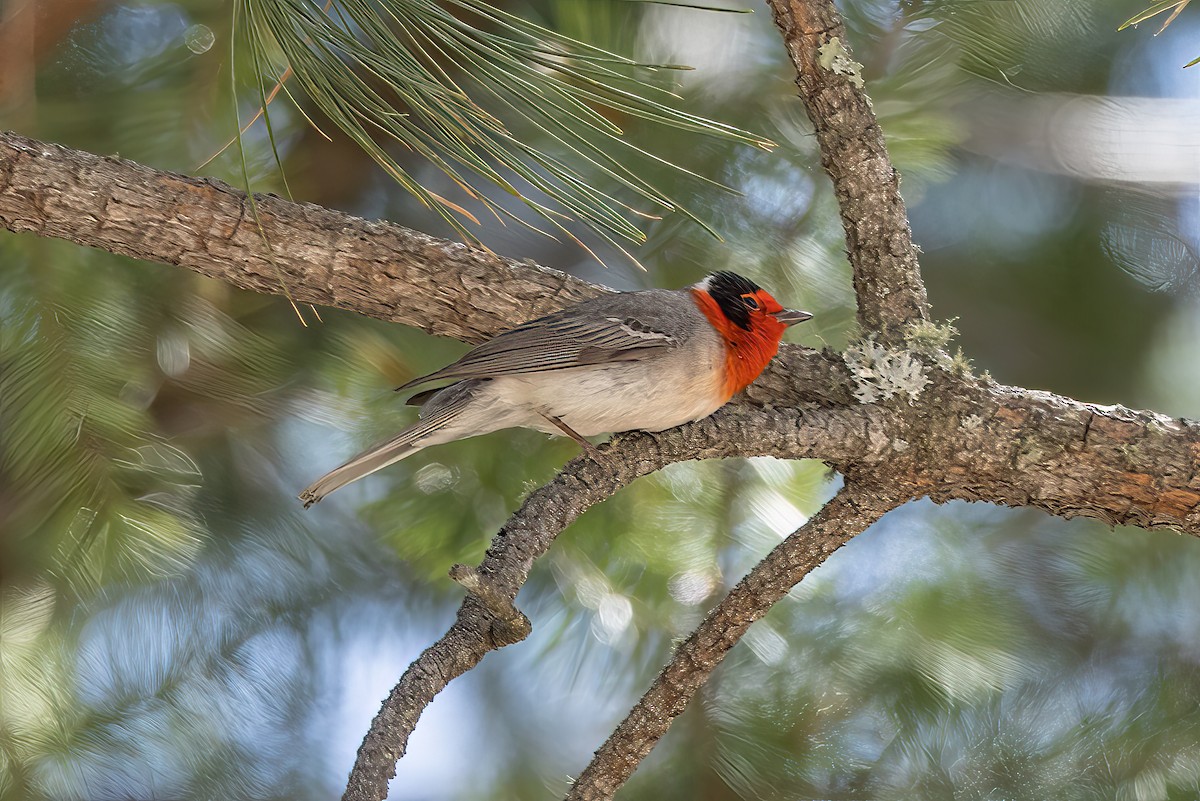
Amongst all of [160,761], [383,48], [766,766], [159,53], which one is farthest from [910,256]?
[160,761]

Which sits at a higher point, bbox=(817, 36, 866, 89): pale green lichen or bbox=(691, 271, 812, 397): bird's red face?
bbox=(817, 36, 866, 89): pale green lichen

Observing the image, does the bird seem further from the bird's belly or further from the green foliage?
the green foliage

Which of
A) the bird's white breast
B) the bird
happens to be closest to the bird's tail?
the bird

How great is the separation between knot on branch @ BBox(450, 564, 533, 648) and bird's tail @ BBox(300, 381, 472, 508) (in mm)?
694

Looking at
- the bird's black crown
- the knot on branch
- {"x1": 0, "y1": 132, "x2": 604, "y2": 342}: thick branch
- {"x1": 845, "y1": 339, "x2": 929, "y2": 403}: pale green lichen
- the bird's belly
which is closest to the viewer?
the knot on branch

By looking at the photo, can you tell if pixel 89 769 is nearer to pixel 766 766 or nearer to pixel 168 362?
pixel 168 362

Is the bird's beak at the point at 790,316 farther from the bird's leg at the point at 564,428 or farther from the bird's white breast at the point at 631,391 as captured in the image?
the bird's leg at the point at 564,428

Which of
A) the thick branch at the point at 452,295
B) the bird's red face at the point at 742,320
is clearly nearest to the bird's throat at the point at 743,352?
the bird's red face at the point at 742,320

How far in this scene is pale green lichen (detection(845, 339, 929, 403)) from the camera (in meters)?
2.53

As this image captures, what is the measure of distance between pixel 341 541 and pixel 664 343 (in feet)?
4.50

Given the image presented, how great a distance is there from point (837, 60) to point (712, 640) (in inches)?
54.6

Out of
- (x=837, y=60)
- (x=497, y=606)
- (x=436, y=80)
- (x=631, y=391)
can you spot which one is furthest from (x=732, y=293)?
(x=497, y=606)

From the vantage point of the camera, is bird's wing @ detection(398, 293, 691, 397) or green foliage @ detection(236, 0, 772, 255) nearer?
green foliage @ detection(236, 0, 772, 255)

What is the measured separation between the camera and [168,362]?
296 cm
